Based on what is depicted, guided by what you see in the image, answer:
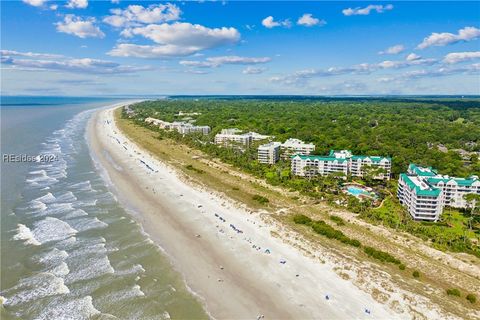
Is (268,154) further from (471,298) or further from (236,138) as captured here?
(471,298)

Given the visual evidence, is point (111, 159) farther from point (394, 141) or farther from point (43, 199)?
point (394, 141)

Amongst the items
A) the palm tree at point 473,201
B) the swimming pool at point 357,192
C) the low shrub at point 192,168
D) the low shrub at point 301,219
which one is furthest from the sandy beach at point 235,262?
the palm tree at point 473,201

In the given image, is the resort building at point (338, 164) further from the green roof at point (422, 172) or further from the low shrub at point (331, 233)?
the low shrub at point (331, 233)

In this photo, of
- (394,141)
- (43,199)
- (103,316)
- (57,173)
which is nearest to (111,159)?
(57,173)

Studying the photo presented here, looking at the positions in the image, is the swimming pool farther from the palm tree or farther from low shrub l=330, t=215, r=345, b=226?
the palm tree

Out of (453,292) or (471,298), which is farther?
(453,292)

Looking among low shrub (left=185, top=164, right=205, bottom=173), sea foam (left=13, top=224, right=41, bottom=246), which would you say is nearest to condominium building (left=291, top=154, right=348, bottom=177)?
low shrub (left=185, top=164, right=205, bottom=173)

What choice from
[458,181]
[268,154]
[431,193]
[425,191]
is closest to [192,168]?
[268,154]
